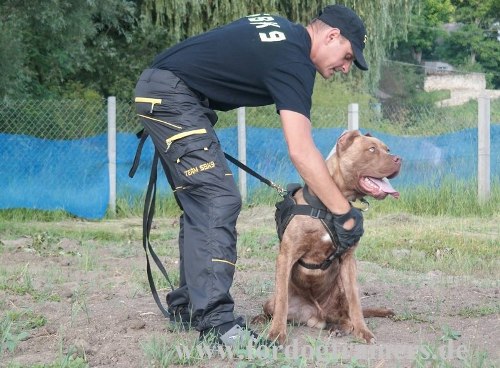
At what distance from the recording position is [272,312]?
5066 mm

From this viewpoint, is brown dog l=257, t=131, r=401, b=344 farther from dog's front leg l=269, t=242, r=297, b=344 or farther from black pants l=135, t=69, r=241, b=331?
black pants l=135, t=69, r=241, b=331

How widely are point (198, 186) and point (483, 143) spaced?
8721mm

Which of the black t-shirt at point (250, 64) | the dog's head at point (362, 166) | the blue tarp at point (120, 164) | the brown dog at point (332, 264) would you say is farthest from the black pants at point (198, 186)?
the blue tarp at point (120, 164)

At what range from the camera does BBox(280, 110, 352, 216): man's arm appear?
434 centimetres

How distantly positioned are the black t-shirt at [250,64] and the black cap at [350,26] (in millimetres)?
173

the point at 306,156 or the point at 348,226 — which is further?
the point at 348,226

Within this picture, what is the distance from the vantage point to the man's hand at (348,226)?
4672 millimetres

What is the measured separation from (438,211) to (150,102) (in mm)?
8069

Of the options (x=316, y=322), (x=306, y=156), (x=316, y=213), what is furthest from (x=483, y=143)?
(x=306, y=156)

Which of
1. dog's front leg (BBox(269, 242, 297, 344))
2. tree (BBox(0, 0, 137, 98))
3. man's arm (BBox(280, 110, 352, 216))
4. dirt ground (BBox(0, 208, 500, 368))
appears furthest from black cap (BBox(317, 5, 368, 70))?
tree (BBox(0, 0, 137, 98))

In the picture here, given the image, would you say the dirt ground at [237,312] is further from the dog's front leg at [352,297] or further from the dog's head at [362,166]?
the dog's head at [362,166]

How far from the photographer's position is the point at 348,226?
4680mm

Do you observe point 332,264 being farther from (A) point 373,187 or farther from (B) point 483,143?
(B) point 483,143

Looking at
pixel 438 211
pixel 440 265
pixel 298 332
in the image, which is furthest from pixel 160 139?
pixel 438 211
